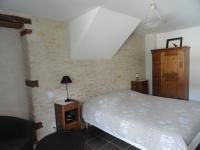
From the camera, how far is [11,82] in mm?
2709

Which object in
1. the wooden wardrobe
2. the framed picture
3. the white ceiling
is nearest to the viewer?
the white ceiling

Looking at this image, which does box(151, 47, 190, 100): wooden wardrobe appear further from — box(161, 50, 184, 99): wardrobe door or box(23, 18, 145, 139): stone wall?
box(23, 18, 145, 139): stone wall

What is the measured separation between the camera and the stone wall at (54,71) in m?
2.76

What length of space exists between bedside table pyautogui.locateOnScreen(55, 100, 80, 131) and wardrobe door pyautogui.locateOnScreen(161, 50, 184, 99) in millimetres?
2778

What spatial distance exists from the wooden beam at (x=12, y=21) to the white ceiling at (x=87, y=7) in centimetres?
12

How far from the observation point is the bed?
1.76m

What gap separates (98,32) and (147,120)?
1.97m

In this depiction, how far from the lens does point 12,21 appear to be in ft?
8.18

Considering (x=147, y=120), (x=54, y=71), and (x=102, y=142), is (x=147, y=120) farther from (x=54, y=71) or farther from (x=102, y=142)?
(x=54, y=71)

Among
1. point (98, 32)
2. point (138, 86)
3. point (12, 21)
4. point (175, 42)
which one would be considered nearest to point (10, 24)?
point (12, 21)

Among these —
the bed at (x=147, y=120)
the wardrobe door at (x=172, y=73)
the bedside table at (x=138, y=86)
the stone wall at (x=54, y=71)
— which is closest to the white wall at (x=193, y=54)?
the wardrobe door at (x=172, y=73)

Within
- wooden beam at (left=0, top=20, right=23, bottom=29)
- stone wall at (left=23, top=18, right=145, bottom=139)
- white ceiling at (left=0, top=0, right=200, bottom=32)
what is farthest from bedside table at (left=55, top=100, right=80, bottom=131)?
white ceiling at (left=0, top=0, right=200, bottom=32)

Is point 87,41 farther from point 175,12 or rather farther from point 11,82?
point 175,12

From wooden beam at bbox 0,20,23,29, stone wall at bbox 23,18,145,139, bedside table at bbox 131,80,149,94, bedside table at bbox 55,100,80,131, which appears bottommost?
bedside table at bbox 55,100,80,131
